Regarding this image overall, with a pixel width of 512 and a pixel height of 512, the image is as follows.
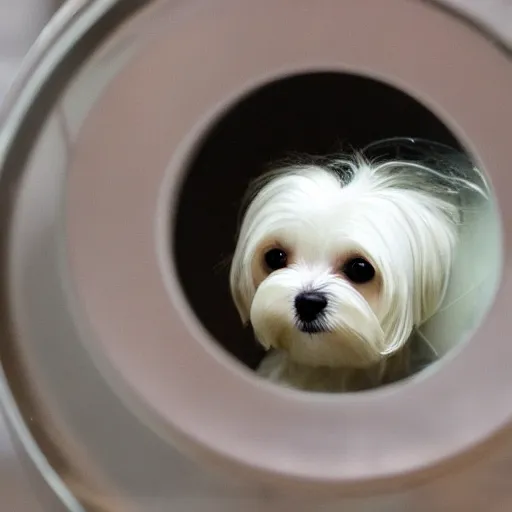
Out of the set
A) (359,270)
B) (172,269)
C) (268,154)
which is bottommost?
(172,269)

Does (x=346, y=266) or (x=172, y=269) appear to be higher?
(x=346, y=266)

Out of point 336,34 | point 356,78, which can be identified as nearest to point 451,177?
point 356,78

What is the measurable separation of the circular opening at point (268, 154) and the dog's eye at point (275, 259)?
2.3 inches

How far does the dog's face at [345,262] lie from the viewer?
699 millimetres

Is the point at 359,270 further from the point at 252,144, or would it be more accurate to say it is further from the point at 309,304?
the point at 252,144

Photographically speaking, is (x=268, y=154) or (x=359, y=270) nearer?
(x=359, y=270)

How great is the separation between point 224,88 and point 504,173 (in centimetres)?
18

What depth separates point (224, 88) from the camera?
58 cm

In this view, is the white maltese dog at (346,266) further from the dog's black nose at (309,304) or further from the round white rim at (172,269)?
the round white rim at (172,269)

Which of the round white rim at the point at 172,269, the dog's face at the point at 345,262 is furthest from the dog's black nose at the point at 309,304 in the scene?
the round white rim at the point at 172,269

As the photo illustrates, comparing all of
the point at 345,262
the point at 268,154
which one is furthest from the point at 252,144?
the point at 345,262

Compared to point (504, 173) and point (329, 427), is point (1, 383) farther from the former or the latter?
point (504, 173)

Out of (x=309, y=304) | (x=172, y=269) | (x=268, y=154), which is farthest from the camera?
(x=268, y=154)

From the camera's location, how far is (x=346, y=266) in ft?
A: 2.35
